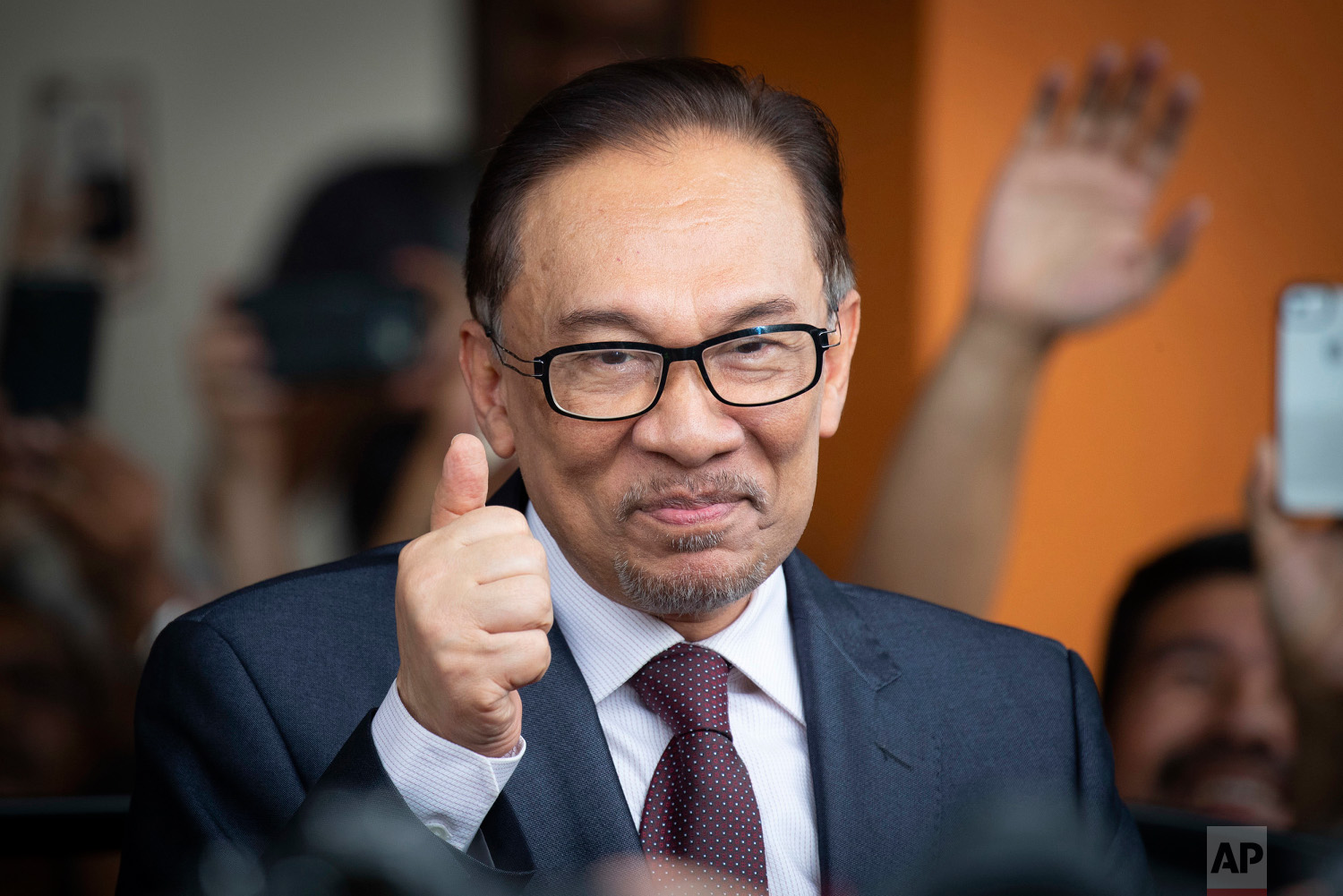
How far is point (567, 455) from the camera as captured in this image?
118 centimetres

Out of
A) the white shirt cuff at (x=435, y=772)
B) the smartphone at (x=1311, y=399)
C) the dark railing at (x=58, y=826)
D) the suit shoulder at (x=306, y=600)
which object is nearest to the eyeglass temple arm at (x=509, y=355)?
the suit shoulder at (x=306, y=600)

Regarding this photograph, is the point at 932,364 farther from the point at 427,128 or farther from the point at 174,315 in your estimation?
the point at 174,315

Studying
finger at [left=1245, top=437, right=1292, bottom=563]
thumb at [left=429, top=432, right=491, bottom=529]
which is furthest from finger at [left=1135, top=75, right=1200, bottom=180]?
thumb at [left=429, top=432, right=491, bottom=529]

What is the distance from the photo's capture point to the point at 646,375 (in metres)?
1.14

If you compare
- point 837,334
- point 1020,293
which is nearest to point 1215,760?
point 1020,293

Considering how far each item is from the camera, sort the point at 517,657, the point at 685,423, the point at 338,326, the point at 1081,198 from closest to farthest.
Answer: the point at 517,657 < the point at 685,423 < the point at 1081,198 < the point at 338,326

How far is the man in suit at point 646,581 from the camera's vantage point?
3.72 feet

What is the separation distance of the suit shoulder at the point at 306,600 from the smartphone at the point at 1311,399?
2545mm

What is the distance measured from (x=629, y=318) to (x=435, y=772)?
448 millimetres

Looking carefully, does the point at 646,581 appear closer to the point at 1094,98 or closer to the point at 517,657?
the point at 517,657

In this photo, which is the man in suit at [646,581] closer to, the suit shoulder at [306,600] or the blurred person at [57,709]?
the suit shoulder at [306,600]

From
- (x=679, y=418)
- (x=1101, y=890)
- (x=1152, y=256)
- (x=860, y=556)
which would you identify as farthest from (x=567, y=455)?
(x=1152, y=256)

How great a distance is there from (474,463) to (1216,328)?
2.72 metres

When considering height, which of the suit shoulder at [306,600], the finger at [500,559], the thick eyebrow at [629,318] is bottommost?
the suit shoulder at [306,600]
